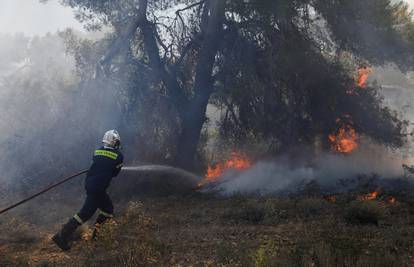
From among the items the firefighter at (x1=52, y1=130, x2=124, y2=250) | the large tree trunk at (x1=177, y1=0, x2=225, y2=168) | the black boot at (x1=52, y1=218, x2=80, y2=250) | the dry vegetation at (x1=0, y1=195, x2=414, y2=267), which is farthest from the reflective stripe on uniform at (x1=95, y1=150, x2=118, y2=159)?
the large tree trunk at (x1=177, y1=0, x2=225, y2=168)

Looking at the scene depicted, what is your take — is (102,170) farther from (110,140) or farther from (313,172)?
(313,172)

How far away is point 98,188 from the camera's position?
25.7ft

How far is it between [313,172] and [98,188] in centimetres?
802

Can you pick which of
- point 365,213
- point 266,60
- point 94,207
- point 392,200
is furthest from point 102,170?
point 266,60

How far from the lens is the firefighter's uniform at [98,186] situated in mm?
7742

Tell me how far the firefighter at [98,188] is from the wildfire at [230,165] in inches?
302

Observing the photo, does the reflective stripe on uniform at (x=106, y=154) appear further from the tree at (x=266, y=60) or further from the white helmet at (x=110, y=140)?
the tree at (x=266, y=60)

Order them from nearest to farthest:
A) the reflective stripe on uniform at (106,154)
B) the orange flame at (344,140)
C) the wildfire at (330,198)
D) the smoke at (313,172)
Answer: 1. the reflective stripe on uniform at (106,154)
2. the wildfire at (330,198)
3. the smoke at (313,172)
4. the orange flame at (344,140)

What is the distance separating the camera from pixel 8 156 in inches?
599

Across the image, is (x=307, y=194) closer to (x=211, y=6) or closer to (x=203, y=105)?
(x=203, y=105)

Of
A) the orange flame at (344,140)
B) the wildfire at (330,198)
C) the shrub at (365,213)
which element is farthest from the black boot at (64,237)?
the orange flame at (344,140)

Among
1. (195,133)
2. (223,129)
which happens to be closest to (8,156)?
(195,133)

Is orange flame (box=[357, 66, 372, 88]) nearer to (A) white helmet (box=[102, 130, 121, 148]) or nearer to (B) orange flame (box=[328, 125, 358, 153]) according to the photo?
(B) orange flame (box=[328, 125, 358, 153])

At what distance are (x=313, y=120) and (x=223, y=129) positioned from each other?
11.4ft
